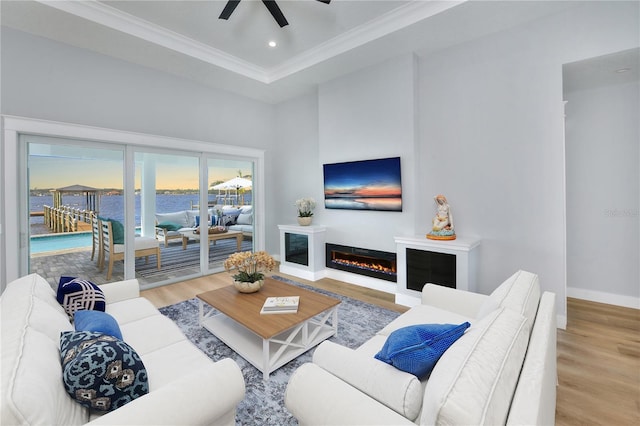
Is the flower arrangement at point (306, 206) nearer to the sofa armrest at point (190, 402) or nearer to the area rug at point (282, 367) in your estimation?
the area rug at point (282, 367)

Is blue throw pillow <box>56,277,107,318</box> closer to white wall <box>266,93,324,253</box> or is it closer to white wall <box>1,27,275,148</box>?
white wall <box>1,27,275,148</box>

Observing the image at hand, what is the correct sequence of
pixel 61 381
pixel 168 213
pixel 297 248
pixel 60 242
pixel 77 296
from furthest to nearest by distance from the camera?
pixel 297 248 < pixel 168 213 < pixel 60 242 < pixel 77 296 < pixel 61 381

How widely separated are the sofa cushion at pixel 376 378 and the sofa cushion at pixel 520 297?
72 cm

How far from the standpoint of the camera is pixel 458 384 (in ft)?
2.75

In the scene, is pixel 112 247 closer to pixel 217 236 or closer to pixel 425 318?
pixel 217 236

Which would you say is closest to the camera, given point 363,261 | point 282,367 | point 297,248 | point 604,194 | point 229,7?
point 282,367

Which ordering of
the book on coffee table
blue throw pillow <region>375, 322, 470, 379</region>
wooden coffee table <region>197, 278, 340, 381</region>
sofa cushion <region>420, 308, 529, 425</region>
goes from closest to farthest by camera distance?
sofa cushion <region>420, 308, 529, 425</region> < blue throw pillow <region>375, 322, 470, 379</region> < wooden coffee table <region>197, 278, 340, 381</region> < the book on coffee table

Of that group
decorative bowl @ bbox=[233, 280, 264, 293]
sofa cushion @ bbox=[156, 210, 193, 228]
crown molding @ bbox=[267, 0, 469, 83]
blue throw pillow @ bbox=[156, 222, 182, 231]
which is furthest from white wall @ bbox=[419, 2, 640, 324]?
blue throw pillow @ bbox=[156, 222, 182, 231]

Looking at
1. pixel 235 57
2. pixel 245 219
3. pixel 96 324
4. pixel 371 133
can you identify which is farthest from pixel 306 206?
pixel 96 324

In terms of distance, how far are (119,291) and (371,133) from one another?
139 inches

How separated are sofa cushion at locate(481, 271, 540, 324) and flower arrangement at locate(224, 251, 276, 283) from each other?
191cm

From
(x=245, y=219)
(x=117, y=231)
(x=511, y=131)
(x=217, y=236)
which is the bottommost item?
(x=217, y=236)

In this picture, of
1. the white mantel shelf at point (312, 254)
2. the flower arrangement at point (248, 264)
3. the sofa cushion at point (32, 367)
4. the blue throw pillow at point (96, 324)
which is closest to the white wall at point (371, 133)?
the white mantel shelf at point (312, 254)

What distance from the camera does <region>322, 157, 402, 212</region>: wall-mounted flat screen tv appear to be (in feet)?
12.8
